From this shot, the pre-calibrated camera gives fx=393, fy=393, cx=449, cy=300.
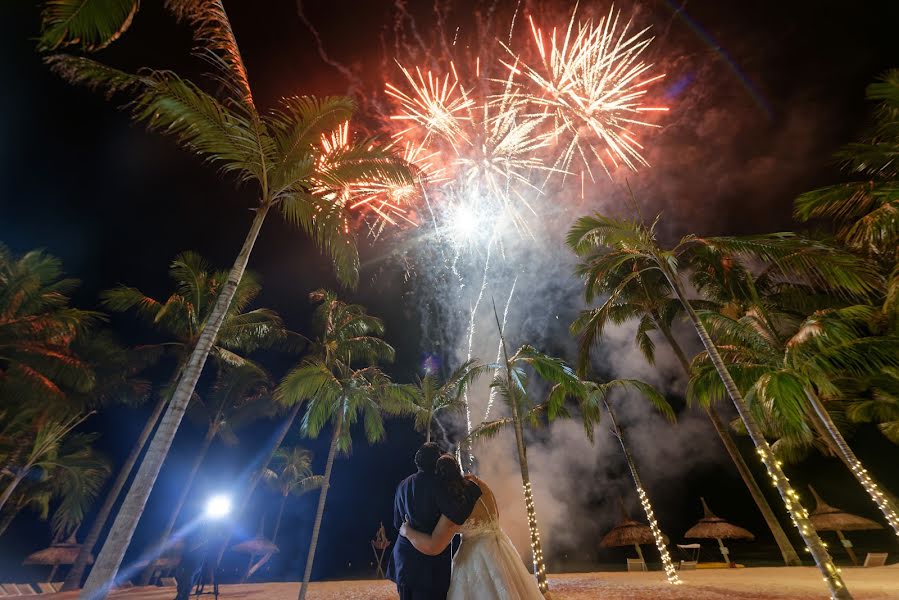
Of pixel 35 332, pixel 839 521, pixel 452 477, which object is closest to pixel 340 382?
pixel 35 332

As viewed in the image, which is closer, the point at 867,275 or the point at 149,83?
the point at 149,83

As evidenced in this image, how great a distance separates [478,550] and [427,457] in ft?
2.68

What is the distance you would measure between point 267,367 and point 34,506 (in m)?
13.7

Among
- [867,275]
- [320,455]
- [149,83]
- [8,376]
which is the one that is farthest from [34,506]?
[867,275]

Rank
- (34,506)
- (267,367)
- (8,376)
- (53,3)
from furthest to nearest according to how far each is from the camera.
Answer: (267,367) < (34,506) < (8,376) < (53,3)

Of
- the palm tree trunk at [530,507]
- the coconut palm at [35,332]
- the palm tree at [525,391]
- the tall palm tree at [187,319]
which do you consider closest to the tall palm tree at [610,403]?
the palm tree at [525,391]

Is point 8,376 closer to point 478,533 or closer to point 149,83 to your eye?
point 149,83

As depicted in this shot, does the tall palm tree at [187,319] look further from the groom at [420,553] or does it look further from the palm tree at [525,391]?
the groom at [420,553]

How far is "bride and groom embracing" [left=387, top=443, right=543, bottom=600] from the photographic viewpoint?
2.82m

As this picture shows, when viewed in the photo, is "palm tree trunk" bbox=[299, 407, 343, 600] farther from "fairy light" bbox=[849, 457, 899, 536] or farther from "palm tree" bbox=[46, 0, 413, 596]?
"fairy light" bbox=[849, 457, 899, 536]

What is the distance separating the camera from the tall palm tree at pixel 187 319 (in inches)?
678

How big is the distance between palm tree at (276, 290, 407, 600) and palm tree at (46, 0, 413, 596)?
8.64 meters

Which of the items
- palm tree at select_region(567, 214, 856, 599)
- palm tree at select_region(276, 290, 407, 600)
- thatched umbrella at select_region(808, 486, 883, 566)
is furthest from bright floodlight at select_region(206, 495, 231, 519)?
thatched umbrella at select_region(808, 486, 883, 566)

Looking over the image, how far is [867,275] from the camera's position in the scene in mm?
7922
